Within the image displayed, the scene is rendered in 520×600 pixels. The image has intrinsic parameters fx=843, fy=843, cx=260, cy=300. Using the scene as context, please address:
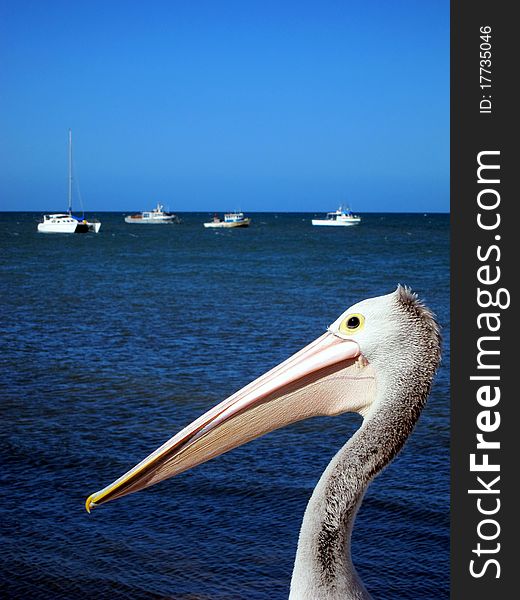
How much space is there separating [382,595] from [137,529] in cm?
182

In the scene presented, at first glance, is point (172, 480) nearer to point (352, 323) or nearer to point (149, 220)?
point (352, 323)

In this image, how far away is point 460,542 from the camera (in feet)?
10.4

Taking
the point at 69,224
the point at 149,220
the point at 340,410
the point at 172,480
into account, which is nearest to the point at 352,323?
the point at 340,410

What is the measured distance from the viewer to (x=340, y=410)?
286cm

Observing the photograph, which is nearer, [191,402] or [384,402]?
[384,402]

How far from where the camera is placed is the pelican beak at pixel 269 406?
2660 millimetres

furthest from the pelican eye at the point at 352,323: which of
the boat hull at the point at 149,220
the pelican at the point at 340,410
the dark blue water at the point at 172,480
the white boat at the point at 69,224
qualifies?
the boat hull at the point at 149,220

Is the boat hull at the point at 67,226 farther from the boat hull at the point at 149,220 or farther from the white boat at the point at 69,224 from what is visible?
the boat hull at the point at 149,220

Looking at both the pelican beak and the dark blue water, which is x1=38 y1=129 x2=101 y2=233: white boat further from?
the pelican beak

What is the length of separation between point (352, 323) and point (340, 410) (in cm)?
31

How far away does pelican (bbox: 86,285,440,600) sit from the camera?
262 cm

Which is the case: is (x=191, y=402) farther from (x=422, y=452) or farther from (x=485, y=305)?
(x=485, y=305)

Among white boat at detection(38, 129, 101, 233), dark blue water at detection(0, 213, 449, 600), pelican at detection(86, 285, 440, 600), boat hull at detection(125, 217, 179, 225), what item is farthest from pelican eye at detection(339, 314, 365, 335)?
boat hull at detection(125, 217, 179, 225)

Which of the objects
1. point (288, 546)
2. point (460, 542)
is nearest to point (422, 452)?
point (288, 546)
